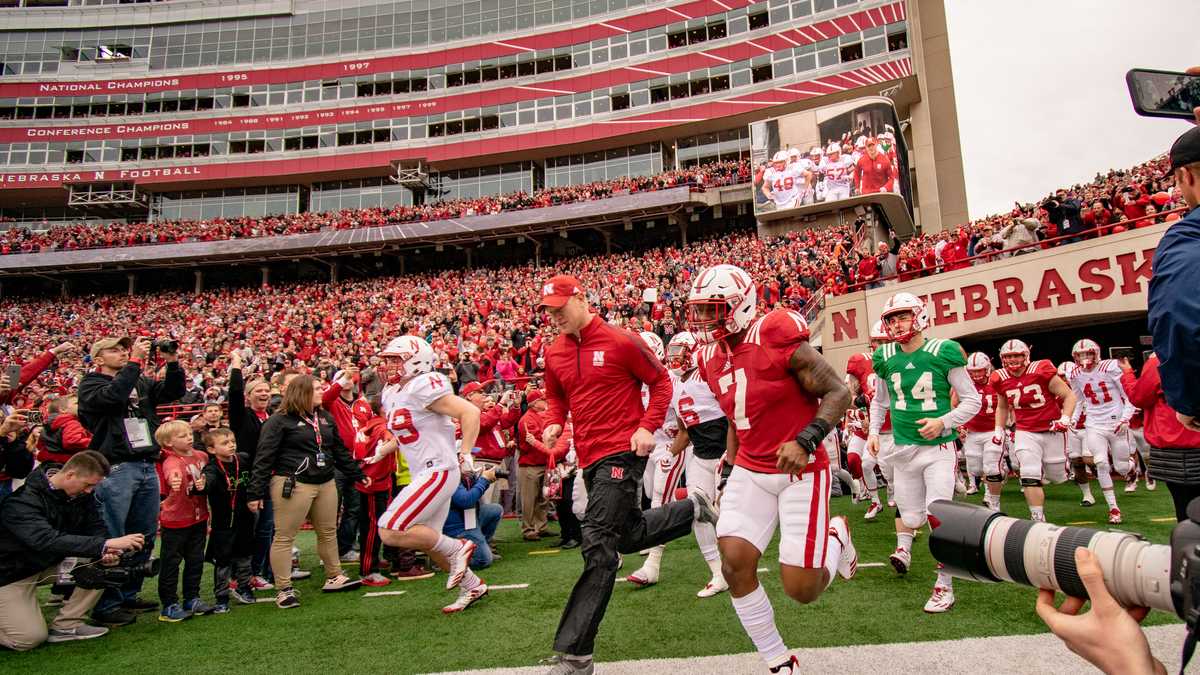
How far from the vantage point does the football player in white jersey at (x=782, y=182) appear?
30.5 m

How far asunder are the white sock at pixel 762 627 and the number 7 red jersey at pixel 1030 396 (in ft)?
20.2

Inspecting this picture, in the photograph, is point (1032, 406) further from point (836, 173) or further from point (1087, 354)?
point (836, 173)

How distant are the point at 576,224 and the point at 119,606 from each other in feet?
107

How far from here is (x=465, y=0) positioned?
151 ft

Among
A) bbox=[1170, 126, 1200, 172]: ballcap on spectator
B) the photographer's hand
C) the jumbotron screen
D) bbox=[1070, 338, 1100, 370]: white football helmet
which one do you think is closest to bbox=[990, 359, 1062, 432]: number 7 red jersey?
bbox=[1070, 338, 1100, 370]: white football helmet

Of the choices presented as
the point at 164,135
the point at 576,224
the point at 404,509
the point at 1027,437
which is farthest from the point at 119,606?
the point at 164,135

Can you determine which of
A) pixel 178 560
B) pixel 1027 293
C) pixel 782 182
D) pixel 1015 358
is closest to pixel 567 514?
pixel 178 560

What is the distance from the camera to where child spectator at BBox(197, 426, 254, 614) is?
21.0 ft

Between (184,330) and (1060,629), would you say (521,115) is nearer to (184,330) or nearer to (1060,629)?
(184,330)

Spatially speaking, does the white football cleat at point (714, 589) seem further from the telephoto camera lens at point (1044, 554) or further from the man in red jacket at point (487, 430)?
the telephoto camera lens at point (1044, 554)

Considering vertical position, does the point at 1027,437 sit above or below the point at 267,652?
above

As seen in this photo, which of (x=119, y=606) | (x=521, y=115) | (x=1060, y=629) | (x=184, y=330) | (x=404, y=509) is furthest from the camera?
(x=521, y=115)

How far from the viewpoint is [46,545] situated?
521 cm

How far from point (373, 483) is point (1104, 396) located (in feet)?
35.7
